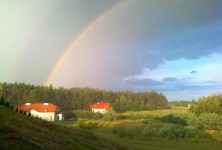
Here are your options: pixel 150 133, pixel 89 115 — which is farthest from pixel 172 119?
pixel 150 133

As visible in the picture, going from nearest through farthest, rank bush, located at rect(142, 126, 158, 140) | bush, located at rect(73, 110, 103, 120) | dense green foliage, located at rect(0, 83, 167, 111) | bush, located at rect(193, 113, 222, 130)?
bush, located at rect(142, 126, 158, 140)
bush, located at rect(193, 113, 222, 130)
bush, located at rect(73, 110, 103, 120)
dense green foliage, located at rect(0, 83, 167, 111)

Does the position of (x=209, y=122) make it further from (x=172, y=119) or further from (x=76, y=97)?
(x=76, y=97)

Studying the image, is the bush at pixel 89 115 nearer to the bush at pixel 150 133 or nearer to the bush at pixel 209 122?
the bush at pixel 209 122

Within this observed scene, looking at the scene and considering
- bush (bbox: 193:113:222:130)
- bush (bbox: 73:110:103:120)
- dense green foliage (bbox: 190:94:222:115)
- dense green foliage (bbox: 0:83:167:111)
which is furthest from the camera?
dense green foliage (bbox: 0:83:167:111)

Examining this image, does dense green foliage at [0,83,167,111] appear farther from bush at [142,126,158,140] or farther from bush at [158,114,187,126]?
bush at [142,126,158,140]

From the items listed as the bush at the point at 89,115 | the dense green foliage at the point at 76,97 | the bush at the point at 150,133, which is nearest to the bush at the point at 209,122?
the bush at the point at 150,133

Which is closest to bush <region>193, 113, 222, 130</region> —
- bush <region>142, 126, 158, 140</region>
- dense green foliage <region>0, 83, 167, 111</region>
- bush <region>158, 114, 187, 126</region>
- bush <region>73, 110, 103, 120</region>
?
bush <region>142, 126, 158, 140</region>

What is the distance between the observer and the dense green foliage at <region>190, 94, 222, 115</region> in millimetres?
86613

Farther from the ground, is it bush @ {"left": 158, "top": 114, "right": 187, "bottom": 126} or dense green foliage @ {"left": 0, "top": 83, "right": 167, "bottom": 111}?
dense green foliage @ {"left": 0, "top": 83, "right": 167, "bottom": 111}

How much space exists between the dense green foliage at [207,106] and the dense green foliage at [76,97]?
6115 centimetres

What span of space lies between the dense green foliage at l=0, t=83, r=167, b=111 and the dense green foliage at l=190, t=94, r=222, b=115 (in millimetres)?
61150

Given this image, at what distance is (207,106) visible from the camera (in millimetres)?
88188

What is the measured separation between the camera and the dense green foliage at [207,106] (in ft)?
284

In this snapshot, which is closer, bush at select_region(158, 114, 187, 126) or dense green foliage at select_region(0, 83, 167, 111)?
bush at select_region(158, 114, 187, 126)
